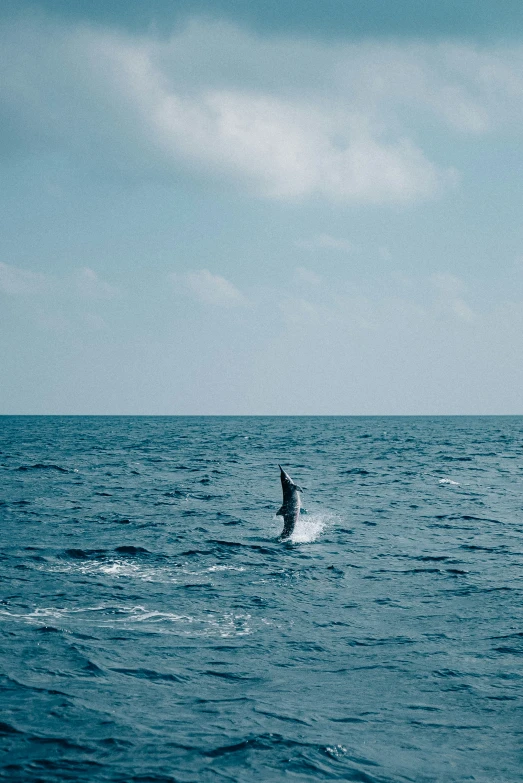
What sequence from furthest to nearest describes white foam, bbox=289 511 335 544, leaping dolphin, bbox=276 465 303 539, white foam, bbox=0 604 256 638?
leaping dolphin, bbox=276 465 303 539 → white foam, bbox=289 511 335 544 → white foam, bbox=0 604 256 638

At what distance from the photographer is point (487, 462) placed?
56094mm

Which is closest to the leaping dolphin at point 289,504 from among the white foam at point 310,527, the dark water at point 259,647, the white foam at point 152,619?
the white foam at point 310,527

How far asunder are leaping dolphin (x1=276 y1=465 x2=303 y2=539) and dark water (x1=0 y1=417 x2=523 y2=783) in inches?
23.8

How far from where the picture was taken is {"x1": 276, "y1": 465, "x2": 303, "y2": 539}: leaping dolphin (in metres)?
23.0

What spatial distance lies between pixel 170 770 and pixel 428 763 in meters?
3.36

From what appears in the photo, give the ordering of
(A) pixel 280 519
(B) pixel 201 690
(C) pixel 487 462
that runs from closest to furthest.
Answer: (B) pixel 201 690
(A) pixel 280 519
(C) pixel 487 462

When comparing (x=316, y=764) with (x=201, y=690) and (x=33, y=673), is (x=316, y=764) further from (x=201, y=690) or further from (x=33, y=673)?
(x=33, y=673)

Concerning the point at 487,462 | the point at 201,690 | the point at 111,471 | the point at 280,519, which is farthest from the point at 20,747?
the point at 487,462

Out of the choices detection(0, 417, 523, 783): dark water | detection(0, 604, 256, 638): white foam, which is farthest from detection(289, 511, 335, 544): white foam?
detection(0, 604, 256, 638): white foam

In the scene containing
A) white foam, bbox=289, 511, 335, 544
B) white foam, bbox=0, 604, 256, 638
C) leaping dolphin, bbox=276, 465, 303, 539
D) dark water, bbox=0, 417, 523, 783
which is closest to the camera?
dark water, bbox=0, 417, 523, 783

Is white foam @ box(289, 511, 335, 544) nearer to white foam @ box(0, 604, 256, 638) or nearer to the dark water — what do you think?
the dark water

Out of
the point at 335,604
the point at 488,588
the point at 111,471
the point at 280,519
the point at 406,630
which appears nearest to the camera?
the point at 406,630

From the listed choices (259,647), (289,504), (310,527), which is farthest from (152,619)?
(310,527)

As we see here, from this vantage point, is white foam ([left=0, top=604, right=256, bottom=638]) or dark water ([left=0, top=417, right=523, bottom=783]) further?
white foam ([left=0, top=604, right=256, bottom=638])
